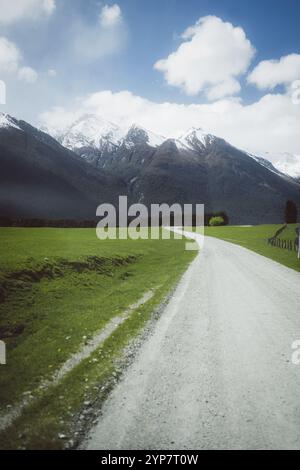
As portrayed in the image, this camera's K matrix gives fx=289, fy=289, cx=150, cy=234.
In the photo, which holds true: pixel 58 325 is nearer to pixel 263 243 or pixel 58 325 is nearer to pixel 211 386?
pixel 211 386

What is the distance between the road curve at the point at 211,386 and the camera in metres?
5.72

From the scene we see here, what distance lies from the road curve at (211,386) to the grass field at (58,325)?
90 centimetres

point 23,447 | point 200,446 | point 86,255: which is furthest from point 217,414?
point 86,255

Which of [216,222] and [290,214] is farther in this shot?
[216,222]

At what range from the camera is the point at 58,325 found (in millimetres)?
12117

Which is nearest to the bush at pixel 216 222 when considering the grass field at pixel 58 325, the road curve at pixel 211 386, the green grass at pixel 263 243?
the green grass at pixel 263 243

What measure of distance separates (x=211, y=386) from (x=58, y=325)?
23.6 ft

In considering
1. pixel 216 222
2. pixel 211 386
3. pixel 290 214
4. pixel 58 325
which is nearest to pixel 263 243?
pixel 58 325

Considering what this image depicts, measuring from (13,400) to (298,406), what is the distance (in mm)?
6667

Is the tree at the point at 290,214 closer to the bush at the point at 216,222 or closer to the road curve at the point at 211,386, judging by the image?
the bush at the point at 216,222

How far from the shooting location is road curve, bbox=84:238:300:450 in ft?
18.8

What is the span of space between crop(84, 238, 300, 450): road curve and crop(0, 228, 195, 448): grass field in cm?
90

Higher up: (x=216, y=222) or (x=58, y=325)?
(x=216, y=222)
